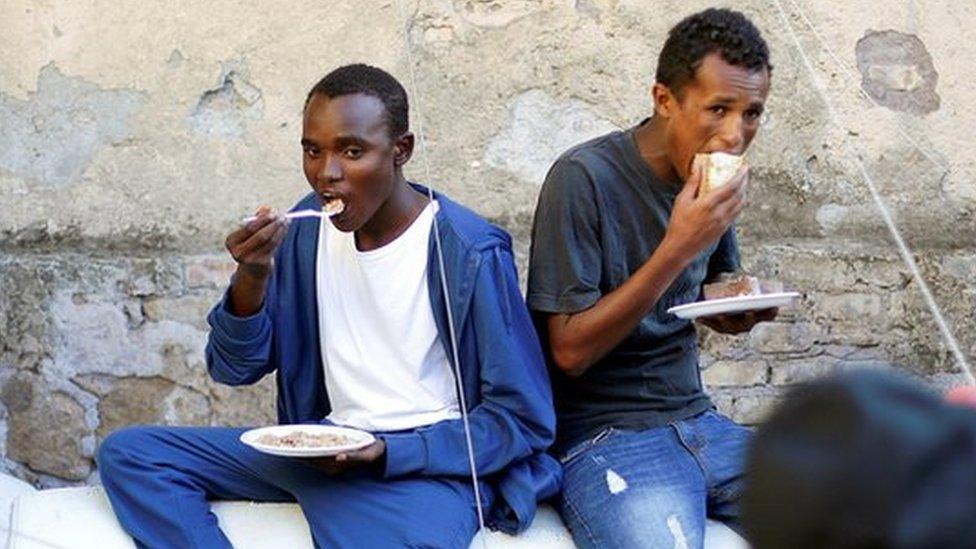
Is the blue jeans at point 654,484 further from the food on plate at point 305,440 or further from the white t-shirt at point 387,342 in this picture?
the food on plate at point 305,440

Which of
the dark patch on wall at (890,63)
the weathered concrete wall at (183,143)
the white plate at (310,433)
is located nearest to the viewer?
the white plate at (310,433)

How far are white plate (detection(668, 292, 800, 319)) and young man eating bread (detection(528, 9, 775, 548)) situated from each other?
0.07 meters

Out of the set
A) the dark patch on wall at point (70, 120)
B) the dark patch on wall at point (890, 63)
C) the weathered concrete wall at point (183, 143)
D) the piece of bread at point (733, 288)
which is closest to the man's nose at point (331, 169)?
the piece of bread at point (733, 288)

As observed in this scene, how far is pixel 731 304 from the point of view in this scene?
2.84 m

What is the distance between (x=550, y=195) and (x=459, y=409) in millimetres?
419

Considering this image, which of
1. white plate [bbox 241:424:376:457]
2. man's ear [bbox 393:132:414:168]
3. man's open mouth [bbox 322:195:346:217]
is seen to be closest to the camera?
white plate [bbox 241:424:376:457]

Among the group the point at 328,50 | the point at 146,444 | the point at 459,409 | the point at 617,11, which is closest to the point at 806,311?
the point at 617,11

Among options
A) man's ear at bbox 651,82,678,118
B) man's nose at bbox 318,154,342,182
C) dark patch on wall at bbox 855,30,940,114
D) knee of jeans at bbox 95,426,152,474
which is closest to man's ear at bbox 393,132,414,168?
man's nose at bbox 318,154,342,182

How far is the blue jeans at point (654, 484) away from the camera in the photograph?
113 inches

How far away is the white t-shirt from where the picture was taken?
301cm

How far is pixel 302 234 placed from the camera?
3137 mm

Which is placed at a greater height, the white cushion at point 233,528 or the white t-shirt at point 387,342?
the white t-shirt at point 387,342

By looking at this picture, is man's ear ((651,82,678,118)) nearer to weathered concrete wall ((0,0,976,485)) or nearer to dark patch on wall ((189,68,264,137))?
weathered concrete wall ((0,0,976,485))

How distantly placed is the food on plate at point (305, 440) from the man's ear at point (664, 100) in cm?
82
